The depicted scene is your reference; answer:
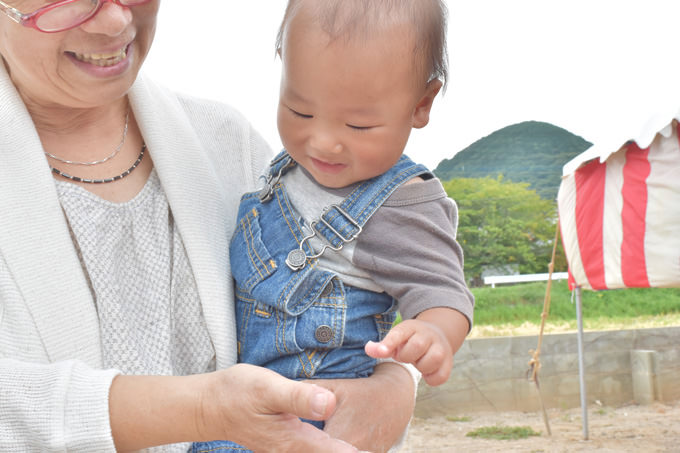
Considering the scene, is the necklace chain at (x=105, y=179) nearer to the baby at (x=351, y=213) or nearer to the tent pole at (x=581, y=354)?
the baby at (x=351, y=213)

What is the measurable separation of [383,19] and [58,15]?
50 centimetres

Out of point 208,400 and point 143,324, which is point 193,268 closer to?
point 143,324

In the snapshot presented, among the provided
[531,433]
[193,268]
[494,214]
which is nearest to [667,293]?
[494,214]

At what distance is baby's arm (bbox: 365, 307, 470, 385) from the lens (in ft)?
2.93

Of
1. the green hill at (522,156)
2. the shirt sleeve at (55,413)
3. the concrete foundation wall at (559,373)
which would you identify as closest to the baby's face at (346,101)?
the shirt sleeve at (55,413)

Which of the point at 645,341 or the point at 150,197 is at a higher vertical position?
the point at 150,197

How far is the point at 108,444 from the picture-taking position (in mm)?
863

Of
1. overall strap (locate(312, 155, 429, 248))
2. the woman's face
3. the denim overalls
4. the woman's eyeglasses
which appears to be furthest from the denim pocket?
the woman's eyeglasses

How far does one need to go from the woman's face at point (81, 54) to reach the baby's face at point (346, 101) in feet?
0.83

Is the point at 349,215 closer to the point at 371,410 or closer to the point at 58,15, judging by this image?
the point at 371,410

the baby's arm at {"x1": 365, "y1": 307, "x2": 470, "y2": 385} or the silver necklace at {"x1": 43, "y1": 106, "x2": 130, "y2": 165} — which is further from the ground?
the silver necklace at {"x1": 43, "y1": 106, "x2": 130, "y2": 165}

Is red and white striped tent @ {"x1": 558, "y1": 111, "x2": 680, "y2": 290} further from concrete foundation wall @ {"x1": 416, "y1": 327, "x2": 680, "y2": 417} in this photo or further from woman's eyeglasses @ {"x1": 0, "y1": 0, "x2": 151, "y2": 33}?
woman's eyeglasses @ {"x1": 0, "y1": 0, "x2": 151, "y2": 33}

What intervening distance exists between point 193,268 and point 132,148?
0.28 metres

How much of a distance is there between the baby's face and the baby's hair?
0.06 ft
